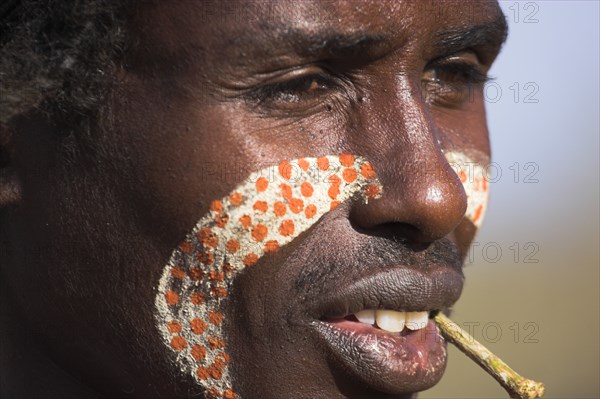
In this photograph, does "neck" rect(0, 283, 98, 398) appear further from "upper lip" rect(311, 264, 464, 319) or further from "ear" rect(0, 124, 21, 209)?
"upper lip" rect(311, 264, 464, 319)

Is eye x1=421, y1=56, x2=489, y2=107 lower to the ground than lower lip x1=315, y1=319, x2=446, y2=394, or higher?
higher

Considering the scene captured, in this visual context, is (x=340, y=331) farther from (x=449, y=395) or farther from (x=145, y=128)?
(x=449, y=395)

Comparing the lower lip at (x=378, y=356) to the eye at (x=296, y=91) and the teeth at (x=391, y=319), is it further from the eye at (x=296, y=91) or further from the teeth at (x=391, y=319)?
the eye at (x=296, y=91)

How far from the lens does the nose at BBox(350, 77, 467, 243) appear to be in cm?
256

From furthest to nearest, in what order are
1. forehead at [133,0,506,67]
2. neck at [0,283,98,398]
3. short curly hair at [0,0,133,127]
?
neck at [0,283,98,398], short curly hair at [0,0,133,127], forehead at [133,0,506,67]

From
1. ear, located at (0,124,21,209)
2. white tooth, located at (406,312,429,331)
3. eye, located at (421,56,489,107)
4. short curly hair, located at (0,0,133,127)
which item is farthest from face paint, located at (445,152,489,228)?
ear, located at (0,124,21,209)

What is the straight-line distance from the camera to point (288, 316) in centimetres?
256

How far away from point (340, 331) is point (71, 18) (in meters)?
1.09

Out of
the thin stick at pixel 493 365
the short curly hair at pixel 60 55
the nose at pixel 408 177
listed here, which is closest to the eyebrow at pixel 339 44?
the nose at pixel 408 177

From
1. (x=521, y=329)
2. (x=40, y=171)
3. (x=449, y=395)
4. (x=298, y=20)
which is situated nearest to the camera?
(x=298, y=20)

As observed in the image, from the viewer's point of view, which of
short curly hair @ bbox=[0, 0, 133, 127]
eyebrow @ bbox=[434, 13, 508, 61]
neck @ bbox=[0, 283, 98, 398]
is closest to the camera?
short curly hair @ bbox=[0, 0, 133, 127]

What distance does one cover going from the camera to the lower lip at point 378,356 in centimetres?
259

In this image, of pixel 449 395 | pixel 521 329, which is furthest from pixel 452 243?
pixel 521 329

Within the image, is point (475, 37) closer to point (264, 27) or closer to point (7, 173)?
point (264, 27)
